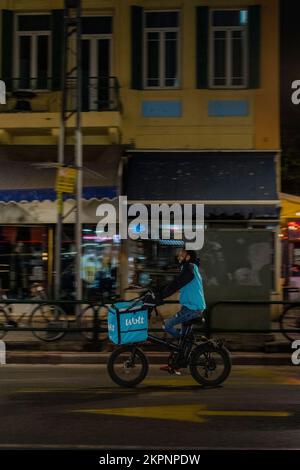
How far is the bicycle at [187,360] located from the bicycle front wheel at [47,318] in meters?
3.14

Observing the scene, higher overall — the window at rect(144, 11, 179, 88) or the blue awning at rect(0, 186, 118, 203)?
the window at rect(144, 11, 179, 88)

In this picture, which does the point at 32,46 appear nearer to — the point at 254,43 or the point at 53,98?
the point at 53,98

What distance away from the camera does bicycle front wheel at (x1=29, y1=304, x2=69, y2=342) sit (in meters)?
11.0

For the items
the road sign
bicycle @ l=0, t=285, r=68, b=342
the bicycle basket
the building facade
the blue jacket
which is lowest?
bicycle @ l=0, t=285, r=68, b=342

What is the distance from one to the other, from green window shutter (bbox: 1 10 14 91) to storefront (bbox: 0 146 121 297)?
76.1 inches

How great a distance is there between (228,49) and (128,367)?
9.44 meters

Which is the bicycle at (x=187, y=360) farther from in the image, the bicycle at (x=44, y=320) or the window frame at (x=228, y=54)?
the window frame at (x=228, y=54)

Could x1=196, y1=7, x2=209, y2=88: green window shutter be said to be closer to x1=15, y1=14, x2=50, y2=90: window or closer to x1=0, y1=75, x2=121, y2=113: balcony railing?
x1=0, y1=75, x2=121, y2=113: balcony railing

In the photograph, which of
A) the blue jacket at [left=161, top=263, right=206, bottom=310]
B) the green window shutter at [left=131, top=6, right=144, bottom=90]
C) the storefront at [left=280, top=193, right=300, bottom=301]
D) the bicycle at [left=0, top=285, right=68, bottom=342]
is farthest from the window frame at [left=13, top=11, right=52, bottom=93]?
the blue jacket at [left=161, top=263, right=206, bottom=310]

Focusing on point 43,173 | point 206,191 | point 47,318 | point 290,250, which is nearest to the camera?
point 47,318

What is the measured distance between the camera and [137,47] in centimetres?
1484

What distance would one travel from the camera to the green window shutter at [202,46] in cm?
1480

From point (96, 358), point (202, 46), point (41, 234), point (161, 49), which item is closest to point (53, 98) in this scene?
point (161, 49)

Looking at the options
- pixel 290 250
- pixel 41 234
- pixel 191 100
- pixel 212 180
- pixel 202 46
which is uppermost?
pixel 202 46
